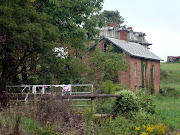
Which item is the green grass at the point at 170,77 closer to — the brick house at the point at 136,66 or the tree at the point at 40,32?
the brick house at the point at 136,66

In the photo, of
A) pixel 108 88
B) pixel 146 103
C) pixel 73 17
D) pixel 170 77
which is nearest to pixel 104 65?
pixel 108 88

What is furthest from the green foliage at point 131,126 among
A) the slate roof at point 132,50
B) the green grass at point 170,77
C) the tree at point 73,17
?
the green grass at point 170,77

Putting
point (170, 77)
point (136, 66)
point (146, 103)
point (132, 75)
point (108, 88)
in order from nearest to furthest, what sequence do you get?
point (146, 103)
point (108, 88)
point (132, 75)
point (136, 66)
point (170, 77)

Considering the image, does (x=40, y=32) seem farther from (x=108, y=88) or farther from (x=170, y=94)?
(x=170, y=94)

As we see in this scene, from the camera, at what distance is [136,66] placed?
120ft

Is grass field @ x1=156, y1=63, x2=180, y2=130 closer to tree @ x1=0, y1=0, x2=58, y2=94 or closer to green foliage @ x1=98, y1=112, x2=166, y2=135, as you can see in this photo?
green foliage @ x1=98, y1=112, x2=166, y2=135

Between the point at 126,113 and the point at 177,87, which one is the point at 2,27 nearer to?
the point at 126,113

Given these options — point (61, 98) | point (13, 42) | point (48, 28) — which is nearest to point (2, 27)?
point (13, 42)

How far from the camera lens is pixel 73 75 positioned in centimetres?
2280

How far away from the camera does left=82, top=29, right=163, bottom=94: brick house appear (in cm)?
3449

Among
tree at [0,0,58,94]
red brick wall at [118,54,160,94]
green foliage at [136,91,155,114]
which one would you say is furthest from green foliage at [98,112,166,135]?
red brick wall at [118,54,160,94]

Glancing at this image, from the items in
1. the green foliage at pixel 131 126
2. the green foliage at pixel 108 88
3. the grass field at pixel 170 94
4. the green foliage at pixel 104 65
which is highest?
the green foliage at pixel 104 65

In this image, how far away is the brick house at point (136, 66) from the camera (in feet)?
113

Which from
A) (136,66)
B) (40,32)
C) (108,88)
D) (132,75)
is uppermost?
(40,32)
